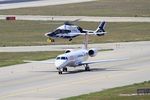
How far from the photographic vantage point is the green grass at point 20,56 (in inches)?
3227

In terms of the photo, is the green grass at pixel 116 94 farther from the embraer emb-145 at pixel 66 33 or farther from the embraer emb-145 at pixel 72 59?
the embraer emb-145 at pixel 66 33

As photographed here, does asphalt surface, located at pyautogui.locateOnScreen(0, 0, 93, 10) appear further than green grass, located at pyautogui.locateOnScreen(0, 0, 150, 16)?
Yes

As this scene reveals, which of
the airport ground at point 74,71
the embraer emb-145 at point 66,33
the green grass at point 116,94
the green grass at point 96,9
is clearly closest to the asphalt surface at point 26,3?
the green grass at point 96,9

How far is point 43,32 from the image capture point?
397 ft

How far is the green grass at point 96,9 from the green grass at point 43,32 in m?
14.8

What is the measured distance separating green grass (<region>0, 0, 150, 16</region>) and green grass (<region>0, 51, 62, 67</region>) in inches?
2248

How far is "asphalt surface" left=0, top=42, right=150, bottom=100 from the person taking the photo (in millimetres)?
58375

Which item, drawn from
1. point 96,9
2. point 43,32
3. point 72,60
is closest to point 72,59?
point 72,60

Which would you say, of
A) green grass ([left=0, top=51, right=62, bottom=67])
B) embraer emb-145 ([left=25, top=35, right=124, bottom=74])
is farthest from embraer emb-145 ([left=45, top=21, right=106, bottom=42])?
embraer emb-145 ([left=25, top=35, right=124, bottom=74])

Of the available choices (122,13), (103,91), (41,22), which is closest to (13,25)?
(41,22)

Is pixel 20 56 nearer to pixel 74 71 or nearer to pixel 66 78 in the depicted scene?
pixel 74 71

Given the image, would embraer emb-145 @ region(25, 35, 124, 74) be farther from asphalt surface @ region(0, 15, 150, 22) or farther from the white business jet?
asphalt surface @ region(0, 15, 150, 22)

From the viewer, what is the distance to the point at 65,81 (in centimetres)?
6525

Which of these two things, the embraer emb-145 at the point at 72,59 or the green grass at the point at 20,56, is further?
the green grass at the point at 20,56
